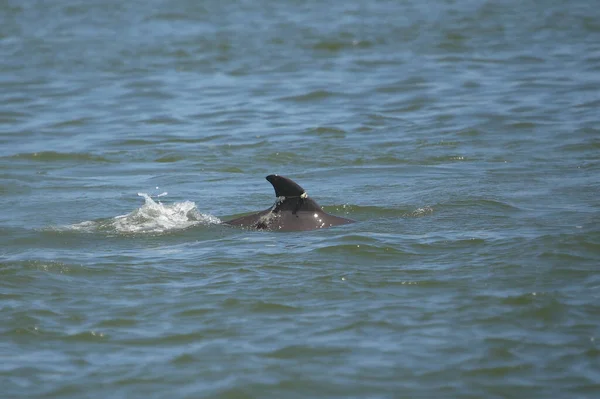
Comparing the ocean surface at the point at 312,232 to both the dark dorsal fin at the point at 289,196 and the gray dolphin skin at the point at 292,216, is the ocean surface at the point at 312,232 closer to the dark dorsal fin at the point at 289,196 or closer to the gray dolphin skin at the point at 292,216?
the gray dolphin skin at the point at 292,216

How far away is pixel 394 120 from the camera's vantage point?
597 inches

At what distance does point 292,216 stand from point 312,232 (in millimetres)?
251

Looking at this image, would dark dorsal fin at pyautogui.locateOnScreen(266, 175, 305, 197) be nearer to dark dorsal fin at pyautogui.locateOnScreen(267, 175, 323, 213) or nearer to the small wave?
dark dorsal fin at pyautogui.locateOnScreen(267, 175, 323, 213)

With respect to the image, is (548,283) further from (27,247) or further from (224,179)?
(224,179)

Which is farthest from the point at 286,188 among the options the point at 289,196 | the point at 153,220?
the point at 153,220

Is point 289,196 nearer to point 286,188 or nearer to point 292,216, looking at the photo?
point 286,188

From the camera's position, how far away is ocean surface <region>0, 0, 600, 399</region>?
603 centimetres

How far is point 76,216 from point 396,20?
1776 centimetres

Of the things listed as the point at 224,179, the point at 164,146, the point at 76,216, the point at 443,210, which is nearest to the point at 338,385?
the point at 443,210

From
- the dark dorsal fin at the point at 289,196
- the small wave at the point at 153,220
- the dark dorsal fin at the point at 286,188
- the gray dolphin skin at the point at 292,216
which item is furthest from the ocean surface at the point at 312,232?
the dark dorsal fin at the point at 286,188

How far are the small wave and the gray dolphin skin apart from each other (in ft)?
2.08

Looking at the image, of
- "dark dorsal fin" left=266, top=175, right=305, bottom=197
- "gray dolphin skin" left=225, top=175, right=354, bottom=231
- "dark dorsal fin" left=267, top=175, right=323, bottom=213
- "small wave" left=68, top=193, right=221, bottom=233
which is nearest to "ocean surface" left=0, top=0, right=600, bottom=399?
"small wave" left=68, top=193, right=221, bottom=233

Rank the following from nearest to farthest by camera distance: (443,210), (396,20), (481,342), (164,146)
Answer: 1. (481,342)
2. (443,210)
3. (164,146)
4. (396,20)

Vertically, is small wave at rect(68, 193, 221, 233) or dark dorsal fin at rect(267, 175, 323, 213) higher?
dark dorsal fin at rect(267, 175, 323, 213)
